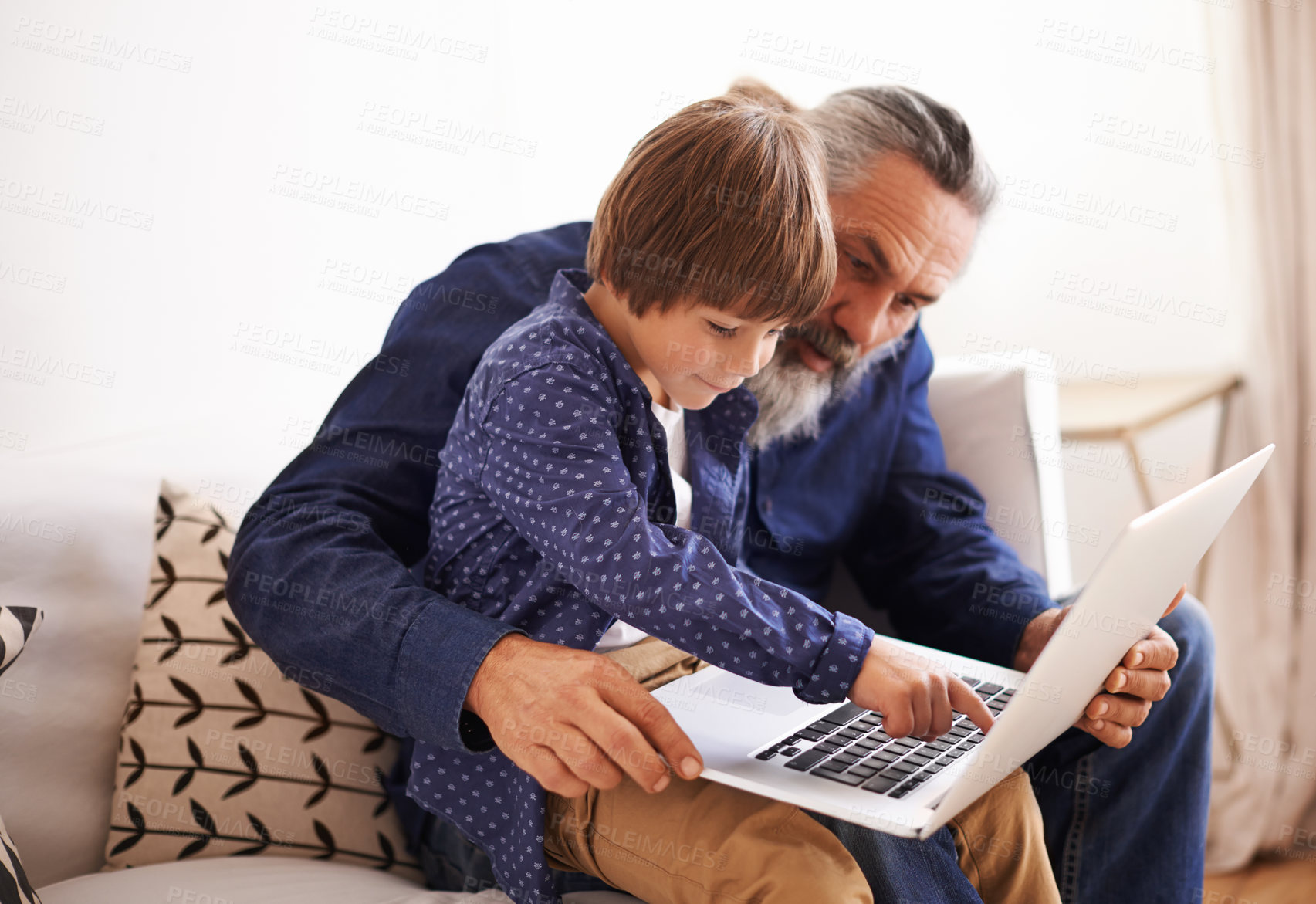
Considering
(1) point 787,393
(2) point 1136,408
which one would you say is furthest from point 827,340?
(2) point 1136,408

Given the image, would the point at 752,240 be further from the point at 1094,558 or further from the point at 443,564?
the point at 1094,558

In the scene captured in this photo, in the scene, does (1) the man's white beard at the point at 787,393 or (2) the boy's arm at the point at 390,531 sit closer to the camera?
(2) the boy's arm at the point at 390,531

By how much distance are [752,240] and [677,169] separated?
104 millimetres

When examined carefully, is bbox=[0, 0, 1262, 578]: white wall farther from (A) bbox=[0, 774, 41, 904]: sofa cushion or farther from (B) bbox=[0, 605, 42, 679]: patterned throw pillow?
(A) bbox=[0, 774, 41, 904]: sofa cushion

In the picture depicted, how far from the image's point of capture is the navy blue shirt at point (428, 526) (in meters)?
0.98

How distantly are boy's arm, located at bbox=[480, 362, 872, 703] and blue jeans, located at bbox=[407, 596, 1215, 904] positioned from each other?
51 cm

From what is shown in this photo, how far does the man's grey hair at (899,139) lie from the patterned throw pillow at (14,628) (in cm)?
106

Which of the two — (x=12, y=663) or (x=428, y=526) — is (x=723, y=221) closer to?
(x=428, y=526)

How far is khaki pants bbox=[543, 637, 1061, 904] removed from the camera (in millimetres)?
844

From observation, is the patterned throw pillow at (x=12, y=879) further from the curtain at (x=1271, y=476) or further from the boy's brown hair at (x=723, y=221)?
the curtain at (x=1271, y=476)

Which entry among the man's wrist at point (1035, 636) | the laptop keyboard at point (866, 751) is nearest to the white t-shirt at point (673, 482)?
the laptop keyboard at point (866, 751)

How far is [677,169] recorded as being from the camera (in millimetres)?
952

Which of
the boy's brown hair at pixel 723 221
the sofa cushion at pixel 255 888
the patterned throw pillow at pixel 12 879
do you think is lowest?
the sofa cushion at pixel 255 888

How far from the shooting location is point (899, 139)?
1.38m
